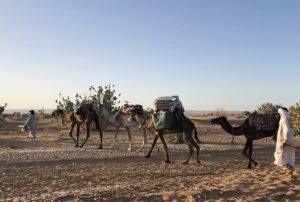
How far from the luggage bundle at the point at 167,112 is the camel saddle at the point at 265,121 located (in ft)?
7.80

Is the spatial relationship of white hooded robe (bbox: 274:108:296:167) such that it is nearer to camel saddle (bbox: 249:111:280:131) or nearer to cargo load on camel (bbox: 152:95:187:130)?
camel saddle (bbox: 249:111:280:131)

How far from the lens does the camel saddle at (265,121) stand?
575 inches

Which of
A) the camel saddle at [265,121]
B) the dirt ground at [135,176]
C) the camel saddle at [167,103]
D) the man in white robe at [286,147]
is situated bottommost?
the dirt ground at [135,176]

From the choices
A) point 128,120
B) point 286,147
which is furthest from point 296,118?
point 286,147

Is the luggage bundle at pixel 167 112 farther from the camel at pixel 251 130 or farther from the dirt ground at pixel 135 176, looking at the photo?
the camel at pixel 251 130

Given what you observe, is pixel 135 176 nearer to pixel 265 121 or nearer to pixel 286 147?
pixel 286 147

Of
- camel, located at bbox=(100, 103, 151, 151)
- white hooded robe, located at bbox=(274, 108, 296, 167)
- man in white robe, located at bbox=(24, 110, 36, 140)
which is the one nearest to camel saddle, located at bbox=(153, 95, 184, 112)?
camel, located at bbox=(100, 103, 151, 151)

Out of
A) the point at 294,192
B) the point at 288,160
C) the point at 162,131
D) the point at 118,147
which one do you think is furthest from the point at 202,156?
the point at 294,192

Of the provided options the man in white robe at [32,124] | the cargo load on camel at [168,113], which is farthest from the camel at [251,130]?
the man in white robe at [32,124]

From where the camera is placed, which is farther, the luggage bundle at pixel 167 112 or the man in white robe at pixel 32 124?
the man in white robe at pixel 32 124

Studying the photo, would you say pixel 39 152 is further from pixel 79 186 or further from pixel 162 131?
pixel 79 186

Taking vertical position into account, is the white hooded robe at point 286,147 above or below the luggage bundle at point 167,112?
below

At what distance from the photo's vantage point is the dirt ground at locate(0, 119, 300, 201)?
10.3 metres

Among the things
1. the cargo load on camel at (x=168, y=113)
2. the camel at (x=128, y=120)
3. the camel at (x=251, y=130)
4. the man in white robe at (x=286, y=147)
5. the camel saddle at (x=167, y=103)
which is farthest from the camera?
the camel at (x=128, y=120)
